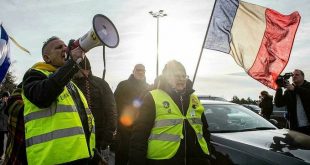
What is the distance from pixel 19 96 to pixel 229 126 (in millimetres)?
3184

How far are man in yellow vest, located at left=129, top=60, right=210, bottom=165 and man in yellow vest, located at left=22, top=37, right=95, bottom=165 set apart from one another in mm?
915

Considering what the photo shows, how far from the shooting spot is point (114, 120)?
13.7 ft

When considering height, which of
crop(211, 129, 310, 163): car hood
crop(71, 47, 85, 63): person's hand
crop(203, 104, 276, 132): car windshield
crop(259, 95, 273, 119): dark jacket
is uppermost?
crop(71, 47, 85, 63): person's hand

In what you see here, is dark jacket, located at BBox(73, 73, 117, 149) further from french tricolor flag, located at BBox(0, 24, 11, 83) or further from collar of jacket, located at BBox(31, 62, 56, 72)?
french tricolor flag, located at BBox(0, 24, 11, 83)

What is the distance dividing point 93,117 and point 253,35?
3.56m

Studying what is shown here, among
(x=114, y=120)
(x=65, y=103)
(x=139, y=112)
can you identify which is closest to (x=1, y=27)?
(x=114, y=120)

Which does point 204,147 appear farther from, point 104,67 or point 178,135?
point 104,67

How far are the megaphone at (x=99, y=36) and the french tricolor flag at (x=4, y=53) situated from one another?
456 centimetres

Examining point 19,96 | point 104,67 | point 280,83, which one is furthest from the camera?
point 280,83

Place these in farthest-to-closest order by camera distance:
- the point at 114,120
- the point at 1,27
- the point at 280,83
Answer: the point at 1,27
the point at 280,83
the point at 114,120

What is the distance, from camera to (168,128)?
11.1 ft

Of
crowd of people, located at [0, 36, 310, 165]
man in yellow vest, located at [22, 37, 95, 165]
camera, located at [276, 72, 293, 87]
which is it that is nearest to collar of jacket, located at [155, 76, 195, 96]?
crowd of people, located at [0, 36, 310, 165]

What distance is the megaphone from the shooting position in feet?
8.05

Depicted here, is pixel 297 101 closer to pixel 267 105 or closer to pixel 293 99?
pixel 293 99
